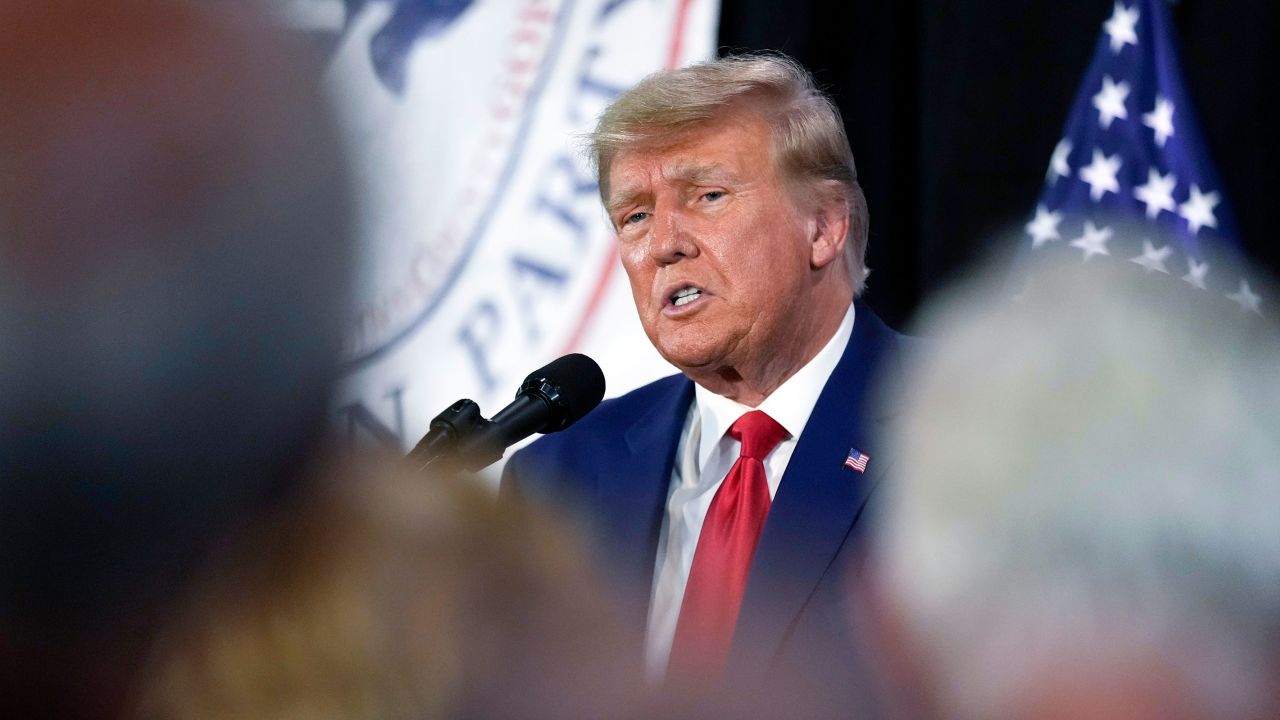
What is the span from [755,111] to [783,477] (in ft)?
2.24

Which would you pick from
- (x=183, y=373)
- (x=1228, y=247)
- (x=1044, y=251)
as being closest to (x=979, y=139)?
(x=1044, y=251)

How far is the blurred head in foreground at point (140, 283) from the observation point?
0.42m

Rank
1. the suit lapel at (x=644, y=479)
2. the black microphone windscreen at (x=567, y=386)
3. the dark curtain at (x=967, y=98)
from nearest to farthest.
→ 1. the black microphone windscreen at (x=567, y=386)
2. the suit lapel at (x=644, y=479)
3. the dark curtain at (x=967, y=98)

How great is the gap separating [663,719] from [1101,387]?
0.75 ft

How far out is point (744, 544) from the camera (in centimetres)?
206

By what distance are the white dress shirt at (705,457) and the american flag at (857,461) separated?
0.34ft

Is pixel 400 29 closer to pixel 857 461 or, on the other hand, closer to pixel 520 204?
pixel 857 461

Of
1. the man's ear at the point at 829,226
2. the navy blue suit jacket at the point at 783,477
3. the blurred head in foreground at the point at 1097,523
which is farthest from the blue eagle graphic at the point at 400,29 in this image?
the man's ear at the point at 829,226

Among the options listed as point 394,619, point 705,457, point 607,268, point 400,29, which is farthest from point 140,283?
point 607,268

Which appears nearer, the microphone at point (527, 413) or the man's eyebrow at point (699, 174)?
the microphone at point (527, 413)

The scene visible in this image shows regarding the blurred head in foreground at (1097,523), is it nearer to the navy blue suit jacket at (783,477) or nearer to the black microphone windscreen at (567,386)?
the navy blue suit jacket at (783,477)

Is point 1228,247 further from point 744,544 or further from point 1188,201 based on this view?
point 744,544

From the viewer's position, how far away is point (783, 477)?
2072 mm

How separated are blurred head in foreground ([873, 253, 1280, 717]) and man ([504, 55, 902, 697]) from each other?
1539mm
